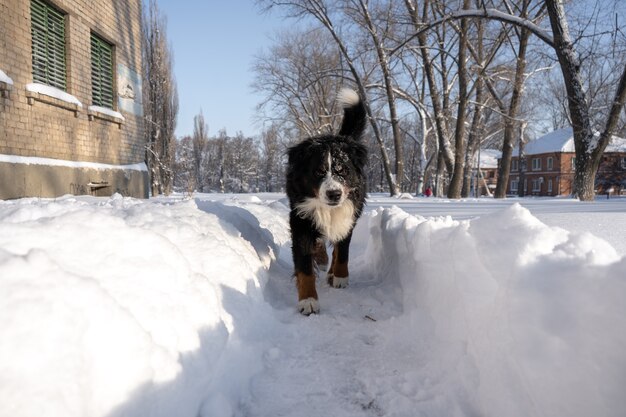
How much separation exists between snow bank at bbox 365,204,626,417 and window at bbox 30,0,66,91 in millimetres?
8395

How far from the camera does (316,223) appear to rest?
3516mm

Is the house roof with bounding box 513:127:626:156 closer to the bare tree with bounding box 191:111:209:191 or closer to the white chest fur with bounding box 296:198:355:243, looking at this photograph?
the bare tree with bounding box 191:111:209:191

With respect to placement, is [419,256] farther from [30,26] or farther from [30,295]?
[30,26]

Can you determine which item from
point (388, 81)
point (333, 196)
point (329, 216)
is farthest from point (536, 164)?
point (333, 196)

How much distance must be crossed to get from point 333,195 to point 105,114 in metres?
8.11

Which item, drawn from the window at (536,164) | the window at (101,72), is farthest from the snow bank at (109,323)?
the window at (536,164)

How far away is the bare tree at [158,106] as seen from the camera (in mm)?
26094

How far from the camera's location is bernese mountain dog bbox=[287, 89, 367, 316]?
3.33m

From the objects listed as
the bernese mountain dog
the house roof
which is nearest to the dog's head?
the bernese mountain dog

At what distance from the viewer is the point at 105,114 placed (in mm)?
9180

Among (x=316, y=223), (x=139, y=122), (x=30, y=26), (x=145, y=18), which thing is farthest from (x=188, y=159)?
(x=316, y=223)

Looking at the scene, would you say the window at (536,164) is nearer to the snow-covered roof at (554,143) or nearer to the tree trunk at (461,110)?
the snow-covered roof at (554,143)

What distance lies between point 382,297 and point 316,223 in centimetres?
88

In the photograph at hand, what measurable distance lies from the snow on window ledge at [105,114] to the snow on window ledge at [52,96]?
40 centimetres
